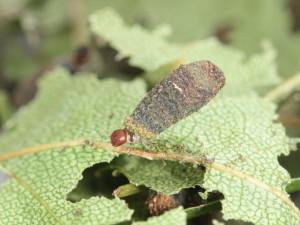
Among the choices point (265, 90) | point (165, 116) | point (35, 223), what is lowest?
point (35, 223)

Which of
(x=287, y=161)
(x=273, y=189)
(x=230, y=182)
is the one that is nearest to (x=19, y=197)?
(x=230, y=182)

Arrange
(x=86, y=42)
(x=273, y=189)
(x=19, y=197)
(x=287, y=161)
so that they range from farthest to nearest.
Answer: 1. (x=86, y=42)
2. (x=287, y=161)
3. (x=19, y=197)
4. (x=273, y=189)

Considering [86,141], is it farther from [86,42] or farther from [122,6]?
A: [122,6]

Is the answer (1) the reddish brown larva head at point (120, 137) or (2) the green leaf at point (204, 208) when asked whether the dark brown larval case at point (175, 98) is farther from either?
(2) the green leaf at point (204, 208)

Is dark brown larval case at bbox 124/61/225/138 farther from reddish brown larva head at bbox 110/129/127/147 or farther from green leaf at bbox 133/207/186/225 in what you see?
green leaf at bbox 133/207/186/225

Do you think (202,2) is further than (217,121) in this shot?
Yes

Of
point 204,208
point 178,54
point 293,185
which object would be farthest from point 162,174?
point 178,54

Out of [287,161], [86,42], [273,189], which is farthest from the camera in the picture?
[86,42]
